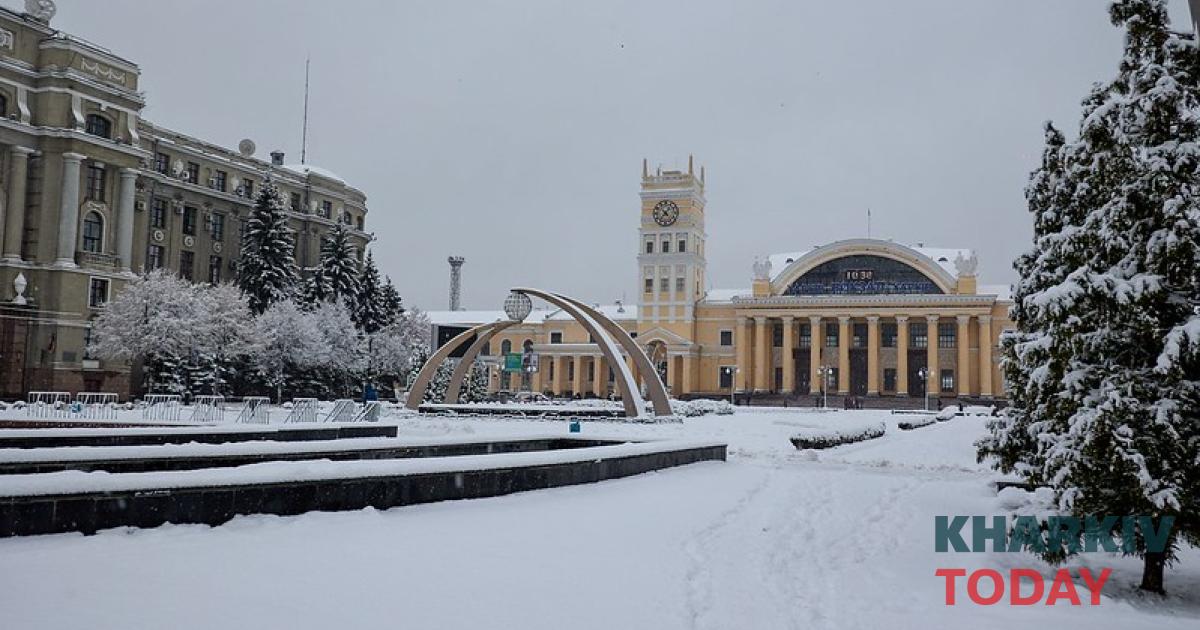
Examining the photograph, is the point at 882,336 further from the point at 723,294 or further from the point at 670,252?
the point at 670,252

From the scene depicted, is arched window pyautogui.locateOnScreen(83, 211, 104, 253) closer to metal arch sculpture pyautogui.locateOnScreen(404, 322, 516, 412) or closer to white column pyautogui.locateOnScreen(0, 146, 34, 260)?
white column pyautogui.locateOnScreen(0, 146, 34, 260)

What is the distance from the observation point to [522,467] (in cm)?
1204

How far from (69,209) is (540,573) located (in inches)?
1683

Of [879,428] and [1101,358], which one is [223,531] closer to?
[1101,358]

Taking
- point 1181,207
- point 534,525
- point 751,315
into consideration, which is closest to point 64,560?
point 534,525

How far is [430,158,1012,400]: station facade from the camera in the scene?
68.6 m

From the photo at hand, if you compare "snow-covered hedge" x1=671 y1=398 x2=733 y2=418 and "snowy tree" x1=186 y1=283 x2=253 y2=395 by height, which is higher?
"snowy tree" x1=186 y1=283 x2=253 y2=395

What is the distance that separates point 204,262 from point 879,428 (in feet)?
135

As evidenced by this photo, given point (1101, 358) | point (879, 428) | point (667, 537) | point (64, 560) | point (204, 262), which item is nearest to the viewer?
point (64, 560)

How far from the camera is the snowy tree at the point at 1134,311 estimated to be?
7402mm

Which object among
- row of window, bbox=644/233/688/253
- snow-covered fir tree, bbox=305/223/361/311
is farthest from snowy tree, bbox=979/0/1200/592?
row of window, bbox=644/233/688/253

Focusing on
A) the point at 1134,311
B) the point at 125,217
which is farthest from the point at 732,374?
the point at 1134,311

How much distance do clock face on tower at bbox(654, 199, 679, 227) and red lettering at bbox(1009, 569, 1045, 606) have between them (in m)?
69.7

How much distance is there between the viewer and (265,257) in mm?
50250
